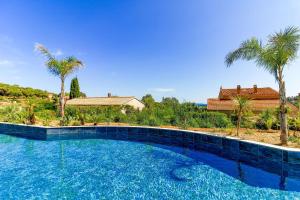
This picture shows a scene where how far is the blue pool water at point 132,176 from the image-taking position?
5008mm

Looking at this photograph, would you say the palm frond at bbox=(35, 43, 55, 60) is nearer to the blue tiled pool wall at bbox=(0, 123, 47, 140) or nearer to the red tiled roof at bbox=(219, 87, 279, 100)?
the blue tiled pool wall at bbox=(0, 123, 47, 140)

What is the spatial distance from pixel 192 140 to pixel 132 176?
5.04 metres

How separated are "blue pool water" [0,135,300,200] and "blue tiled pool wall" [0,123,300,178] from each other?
65 cm

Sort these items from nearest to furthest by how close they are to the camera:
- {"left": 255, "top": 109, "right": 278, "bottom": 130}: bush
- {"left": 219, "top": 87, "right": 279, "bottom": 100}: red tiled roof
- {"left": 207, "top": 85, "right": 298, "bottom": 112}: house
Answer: {"left": 255, "top": 109, "right": 278, "bottom": 130}: bush < {"left": 207, "top": 85, "right": 298, "bottom": 112}: house < {"left": 219, "top": 87, "right": 279, "bottom": 100}: red tiled roof

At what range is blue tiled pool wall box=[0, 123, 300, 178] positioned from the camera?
667 cm

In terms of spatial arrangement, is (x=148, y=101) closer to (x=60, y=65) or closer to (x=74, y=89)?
(x=60, y=65)

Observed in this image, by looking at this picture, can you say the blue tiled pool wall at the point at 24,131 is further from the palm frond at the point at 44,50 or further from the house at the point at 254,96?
the house at the point at 254,96

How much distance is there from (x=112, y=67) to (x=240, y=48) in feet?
79.4

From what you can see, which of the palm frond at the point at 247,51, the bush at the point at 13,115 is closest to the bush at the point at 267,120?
the palm frond at the point at 247,51

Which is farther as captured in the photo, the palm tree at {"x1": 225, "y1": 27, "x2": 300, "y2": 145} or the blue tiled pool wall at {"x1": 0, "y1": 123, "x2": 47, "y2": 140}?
the blue tiled pool wall at {"x1": 0, "y1": 123, "x2": 47, "y2": 140}

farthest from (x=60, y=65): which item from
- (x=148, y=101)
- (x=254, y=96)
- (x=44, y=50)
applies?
(x=254, y=96)

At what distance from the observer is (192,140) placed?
10445 mm

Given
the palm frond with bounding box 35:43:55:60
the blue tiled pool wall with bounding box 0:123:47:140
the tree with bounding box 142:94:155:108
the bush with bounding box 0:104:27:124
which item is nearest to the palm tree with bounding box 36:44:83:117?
the palm frond with bounding box 35:43:55:60

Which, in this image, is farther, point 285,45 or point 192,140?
point 192,140
